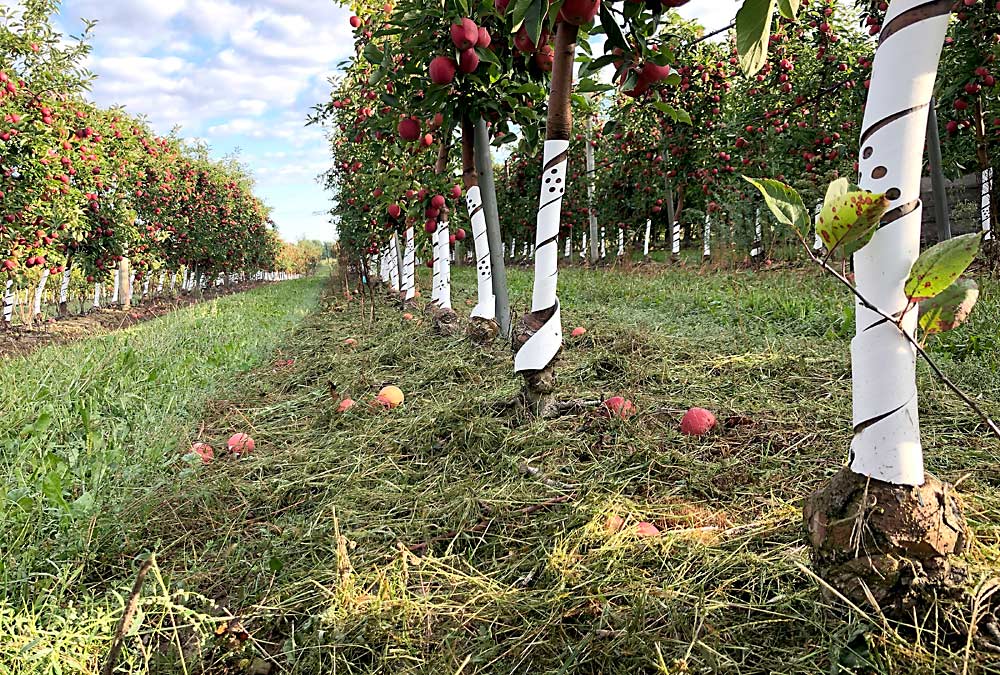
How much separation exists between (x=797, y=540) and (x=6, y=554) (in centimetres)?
263

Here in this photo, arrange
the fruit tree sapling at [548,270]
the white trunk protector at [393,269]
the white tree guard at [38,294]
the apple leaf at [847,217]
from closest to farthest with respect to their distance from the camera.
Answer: the apple leaf at [847,217] → the fruit tree sapling at [548,270] → the white tree guard at [38,294] → the white trunk protector at [393,269]

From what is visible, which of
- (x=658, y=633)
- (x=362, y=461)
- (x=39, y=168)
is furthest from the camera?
(x=39, y=168)

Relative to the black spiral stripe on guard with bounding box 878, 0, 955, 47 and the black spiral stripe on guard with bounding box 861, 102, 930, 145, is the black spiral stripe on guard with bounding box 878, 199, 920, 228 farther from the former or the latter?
the black spiral stripe on guard with bounding box 878, 0, 955, 47

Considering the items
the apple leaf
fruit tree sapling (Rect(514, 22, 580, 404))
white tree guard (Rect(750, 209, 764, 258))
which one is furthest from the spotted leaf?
white tree guard (Rect(750, 209, 764, 258))

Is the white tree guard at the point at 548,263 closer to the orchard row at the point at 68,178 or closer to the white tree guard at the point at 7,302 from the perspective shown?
the orchard row at the point at 68,178

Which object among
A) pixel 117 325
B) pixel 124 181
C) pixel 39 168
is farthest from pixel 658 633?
pixel 124 181

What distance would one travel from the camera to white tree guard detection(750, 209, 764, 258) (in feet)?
33.7

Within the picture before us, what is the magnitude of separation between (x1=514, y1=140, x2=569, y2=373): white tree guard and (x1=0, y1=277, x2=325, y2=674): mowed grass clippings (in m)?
1.80

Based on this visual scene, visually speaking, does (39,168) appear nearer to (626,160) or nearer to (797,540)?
(797,540)

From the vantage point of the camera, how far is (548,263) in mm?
3027

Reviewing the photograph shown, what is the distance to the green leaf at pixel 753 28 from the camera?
1.09 meters

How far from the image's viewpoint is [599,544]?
6.05 ft

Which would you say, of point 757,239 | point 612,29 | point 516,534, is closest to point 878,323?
point 516,534

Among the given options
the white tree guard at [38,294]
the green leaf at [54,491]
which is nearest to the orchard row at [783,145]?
the green leaf at [54,491]
